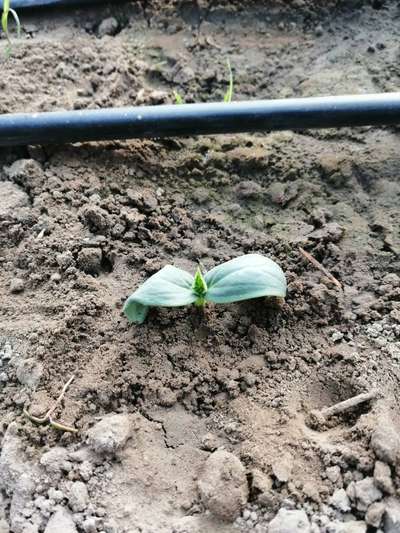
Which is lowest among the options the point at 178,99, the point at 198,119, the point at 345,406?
the point at 345,406

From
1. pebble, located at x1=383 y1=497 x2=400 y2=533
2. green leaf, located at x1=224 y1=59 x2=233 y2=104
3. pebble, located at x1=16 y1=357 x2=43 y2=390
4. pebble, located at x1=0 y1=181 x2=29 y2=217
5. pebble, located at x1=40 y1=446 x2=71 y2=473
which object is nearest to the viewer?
pebble, located at x1=383 y1=497 x2=400 y2=533

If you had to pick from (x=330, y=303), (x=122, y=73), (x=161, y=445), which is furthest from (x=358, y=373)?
(x=122, y=73)

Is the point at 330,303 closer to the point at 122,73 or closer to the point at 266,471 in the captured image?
the point at 266,471

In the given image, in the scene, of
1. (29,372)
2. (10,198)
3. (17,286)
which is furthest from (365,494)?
(10,198)

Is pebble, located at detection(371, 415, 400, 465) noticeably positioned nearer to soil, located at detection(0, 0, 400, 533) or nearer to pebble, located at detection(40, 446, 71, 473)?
soil, located at detection(0, 0, 400, 533)

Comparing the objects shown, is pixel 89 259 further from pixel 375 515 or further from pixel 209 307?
pixel 375 515

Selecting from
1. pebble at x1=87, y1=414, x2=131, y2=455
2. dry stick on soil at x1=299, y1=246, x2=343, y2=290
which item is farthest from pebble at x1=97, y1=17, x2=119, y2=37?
pebble at x1=87, y1=414, x2=131, y2=455
